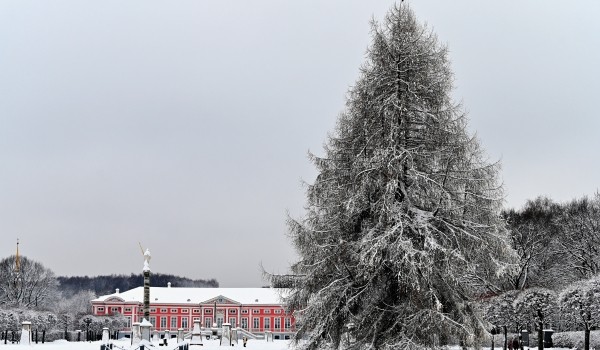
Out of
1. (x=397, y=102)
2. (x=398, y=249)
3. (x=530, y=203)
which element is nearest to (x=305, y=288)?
(x=398, y=249)

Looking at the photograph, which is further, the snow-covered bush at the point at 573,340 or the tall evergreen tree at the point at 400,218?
the snow-covered bush at the point at 573,340

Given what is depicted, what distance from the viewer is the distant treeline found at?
565ft

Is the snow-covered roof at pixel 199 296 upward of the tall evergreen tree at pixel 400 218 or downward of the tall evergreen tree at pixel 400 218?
downward

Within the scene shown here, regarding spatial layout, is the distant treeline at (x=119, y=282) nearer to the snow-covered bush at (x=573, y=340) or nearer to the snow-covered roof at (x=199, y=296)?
the snow-covered roof at (x=199, y=296)

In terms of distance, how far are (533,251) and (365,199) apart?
120 ft

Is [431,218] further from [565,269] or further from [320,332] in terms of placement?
[565,269]

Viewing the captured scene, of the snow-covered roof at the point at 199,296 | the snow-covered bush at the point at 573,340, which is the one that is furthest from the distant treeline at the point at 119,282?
the snow-covered bush at the point at 573,340

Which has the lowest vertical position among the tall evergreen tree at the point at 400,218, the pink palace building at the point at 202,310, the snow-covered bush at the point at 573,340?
the pink palace building at the point at 202,310

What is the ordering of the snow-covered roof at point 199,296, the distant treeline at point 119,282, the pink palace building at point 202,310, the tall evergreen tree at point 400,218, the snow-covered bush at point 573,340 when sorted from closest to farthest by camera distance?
1. the tall evergreen tree at point 400,218
2. the snow-covered bush at point 573,340
3. the pink palace building at point 202,310
4. the snow-covered roof at point 199,296
5. the distant treeline at point 119,282

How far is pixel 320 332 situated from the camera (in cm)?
1573

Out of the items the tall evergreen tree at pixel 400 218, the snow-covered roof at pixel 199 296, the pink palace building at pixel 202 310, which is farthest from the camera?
the snow-covered roof at pixel 199 296

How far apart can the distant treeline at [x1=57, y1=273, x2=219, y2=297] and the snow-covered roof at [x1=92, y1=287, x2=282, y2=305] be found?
75803 millimetres

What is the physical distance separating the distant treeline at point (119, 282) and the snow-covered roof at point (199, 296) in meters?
75.8

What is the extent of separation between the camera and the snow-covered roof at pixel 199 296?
309 feet
